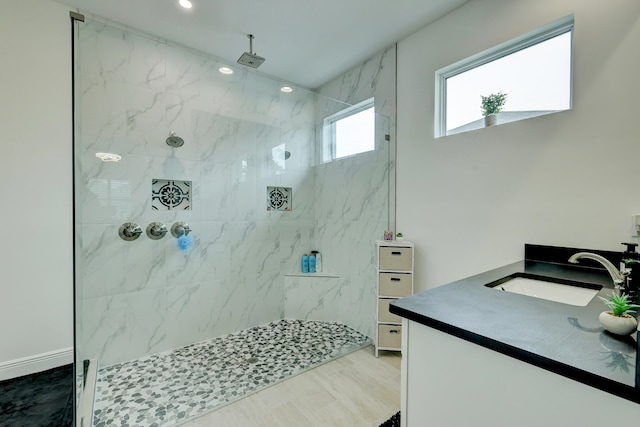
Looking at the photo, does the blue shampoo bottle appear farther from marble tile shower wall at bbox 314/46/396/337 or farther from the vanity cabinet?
the vanity cabinet

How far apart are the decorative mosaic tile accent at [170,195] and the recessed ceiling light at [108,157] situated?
293 millimetres

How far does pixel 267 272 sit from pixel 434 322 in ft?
7.60

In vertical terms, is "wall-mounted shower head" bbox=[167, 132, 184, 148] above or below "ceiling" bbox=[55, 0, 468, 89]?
below

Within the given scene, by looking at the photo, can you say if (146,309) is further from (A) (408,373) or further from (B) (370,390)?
(A) (408,373)

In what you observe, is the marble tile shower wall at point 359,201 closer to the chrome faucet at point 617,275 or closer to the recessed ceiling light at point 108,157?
the chrome faucet at point 617,275

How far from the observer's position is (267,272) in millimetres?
2941

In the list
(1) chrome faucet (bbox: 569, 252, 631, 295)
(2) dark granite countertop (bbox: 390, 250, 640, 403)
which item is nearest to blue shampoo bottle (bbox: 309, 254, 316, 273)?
(2) dark granite countertop (bbox: 390, 250, 640, 403)

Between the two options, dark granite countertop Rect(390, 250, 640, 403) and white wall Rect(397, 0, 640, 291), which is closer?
dark granite countertop Rect(390, 250, 640, 403)

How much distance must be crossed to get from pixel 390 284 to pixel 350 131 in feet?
5.41

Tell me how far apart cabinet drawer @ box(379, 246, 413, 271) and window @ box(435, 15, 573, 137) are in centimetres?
102

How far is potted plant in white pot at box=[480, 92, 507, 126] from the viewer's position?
6.30ft

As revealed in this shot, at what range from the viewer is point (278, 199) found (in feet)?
9.73

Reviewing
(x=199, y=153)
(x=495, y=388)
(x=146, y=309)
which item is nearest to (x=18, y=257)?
(x=146, y=309)

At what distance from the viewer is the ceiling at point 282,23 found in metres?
2.05
